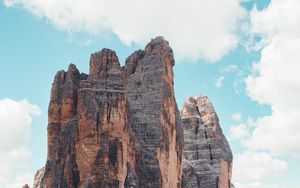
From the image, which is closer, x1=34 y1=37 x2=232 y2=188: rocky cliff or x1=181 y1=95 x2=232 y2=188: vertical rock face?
x1=34 y1=37 x2=232 y2=188: rocky cliff

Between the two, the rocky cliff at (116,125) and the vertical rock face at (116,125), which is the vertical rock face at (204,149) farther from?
the vertical rock face at (116,125)

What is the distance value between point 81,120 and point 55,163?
6.33 m

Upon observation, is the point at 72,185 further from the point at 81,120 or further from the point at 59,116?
the point at 59,116

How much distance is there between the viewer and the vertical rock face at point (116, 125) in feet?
176

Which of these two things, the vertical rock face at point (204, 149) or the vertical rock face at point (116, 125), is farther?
the vertical rock face at point (204, 149)

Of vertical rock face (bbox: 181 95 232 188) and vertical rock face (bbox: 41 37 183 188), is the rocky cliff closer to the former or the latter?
vertical rock face (bbox: 41 37 183 188)

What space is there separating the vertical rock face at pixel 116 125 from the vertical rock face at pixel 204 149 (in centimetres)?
2257

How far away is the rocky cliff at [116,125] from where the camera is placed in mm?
53781

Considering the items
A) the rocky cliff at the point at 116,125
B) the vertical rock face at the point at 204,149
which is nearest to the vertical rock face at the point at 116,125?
the rocky cliff at the point at 116,125

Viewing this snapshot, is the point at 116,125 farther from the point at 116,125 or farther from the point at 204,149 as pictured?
the point at 204,149

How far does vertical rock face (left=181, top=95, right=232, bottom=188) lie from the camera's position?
9250 centimetres

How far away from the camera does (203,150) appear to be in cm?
9631

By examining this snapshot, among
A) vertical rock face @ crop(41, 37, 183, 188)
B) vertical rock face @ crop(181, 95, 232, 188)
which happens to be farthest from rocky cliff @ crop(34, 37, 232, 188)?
vertical rock face @ crop(181, 95, 232, 188)

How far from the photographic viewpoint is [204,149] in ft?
316
